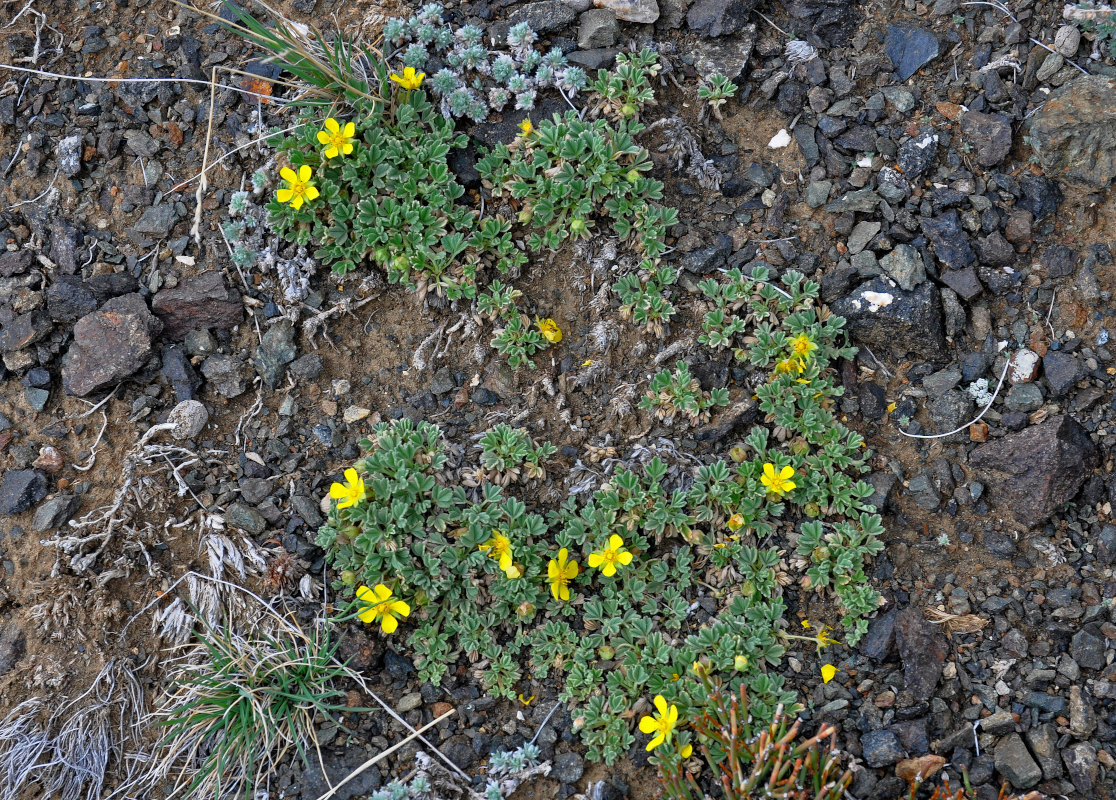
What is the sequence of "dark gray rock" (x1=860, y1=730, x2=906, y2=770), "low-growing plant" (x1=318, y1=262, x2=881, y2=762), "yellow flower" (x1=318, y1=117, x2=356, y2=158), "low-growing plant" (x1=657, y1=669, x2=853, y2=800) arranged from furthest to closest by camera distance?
"yellow flower" (x1=318, y1=117, x2=356, y2=158) → "low-growing plant" (x1=318, y1=262, x2=881, y2=762) → "dark gray rock" (x1=860, y1=730, x2=906, y2=770) → "low-growing plant" (x1=657, y1=669, x2=853, y2=800)

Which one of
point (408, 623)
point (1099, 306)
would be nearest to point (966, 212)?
point (1099, 306)

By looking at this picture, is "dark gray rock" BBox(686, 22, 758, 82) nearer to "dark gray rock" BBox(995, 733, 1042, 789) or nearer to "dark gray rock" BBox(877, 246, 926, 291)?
"dark gray rock" BBox(877, 246, 926, 291)

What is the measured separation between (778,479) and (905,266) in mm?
1398

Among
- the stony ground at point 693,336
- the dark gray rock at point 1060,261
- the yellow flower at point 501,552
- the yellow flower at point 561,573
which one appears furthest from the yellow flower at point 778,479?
the dark gray rock at point 1060,261

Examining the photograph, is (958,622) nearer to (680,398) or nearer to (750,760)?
(750,760)

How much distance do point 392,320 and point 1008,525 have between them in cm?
340

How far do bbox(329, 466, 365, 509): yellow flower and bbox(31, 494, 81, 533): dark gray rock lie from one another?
4.39ft

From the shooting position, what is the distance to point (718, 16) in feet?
15.9

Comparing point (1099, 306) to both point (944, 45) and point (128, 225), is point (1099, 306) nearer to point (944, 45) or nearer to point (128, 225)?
point (944, 45)

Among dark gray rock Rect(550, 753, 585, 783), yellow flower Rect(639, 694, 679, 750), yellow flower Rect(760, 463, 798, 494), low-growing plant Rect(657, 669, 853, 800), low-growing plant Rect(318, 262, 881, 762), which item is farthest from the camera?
yellow flower Rect(760, 463, 798, 494)

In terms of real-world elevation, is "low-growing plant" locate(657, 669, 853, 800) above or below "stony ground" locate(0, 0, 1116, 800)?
below

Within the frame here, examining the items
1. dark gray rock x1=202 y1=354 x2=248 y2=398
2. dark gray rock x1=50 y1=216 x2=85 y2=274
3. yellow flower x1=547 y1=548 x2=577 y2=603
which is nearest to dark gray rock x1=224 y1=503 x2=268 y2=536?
dark gray rock x1=202 y1=354 x2=248 y2=398

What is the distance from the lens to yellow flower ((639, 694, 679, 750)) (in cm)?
358

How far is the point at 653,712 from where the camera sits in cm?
388
